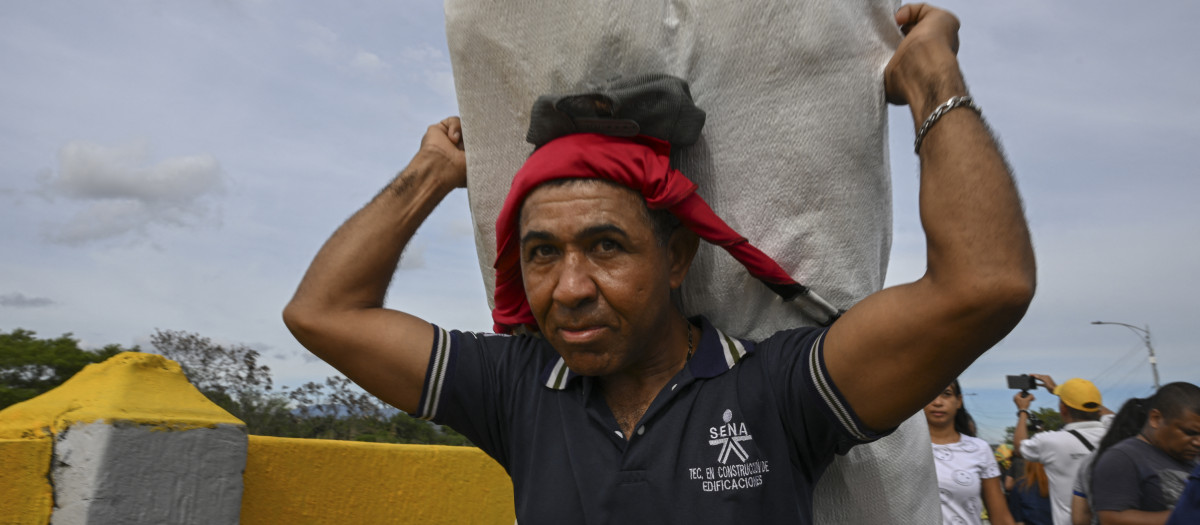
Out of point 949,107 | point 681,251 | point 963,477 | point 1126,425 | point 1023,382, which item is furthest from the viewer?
point 1023,382

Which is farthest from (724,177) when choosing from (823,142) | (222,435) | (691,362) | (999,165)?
(222,435)

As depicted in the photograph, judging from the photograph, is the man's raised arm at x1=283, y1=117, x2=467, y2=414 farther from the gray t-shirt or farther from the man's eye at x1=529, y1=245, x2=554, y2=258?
the gray t-shirt

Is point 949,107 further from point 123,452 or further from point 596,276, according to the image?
point 123,452

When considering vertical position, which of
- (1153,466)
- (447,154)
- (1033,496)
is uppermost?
(447,154)

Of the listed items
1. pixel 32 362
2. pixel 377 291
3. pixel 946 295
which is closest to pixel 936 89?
pixel 946 295

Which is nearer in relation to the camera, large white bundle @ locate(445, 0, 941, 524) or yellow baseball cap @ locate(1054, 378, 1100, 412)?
large white bundle @ locate(445, 0, 941, 524)

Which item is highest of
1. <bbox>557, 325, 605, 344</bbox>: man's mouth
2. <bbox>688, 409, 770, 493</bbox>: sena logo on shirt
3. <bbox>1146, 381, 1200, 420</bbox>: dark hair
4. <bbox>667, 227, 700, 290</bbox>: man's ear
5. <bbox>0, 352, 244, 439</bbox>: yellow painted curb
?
<bbox>667, 227, 700, 290</bbox>: man's ear

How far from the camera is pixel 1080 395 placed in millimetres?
5301

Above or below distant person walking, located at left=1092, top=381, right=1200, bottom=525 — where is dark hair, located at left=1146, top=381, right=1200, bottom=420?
above

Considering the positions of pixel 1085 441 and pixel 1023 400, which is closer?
pixel 1085 441

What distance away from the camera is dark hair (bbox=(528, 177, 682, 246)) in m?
1.64

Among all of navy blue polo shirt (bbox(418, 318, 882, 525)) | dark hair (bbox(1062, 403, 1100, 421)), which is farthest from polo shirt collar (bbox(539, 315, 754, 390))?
dark hair (bbox(1062, 403, 1100, 421))

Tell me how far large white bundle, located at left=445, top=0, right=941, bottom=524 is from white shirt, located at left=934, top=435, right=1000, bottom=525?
266 cm

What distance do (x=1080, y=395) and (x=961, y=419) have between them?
1133mm
